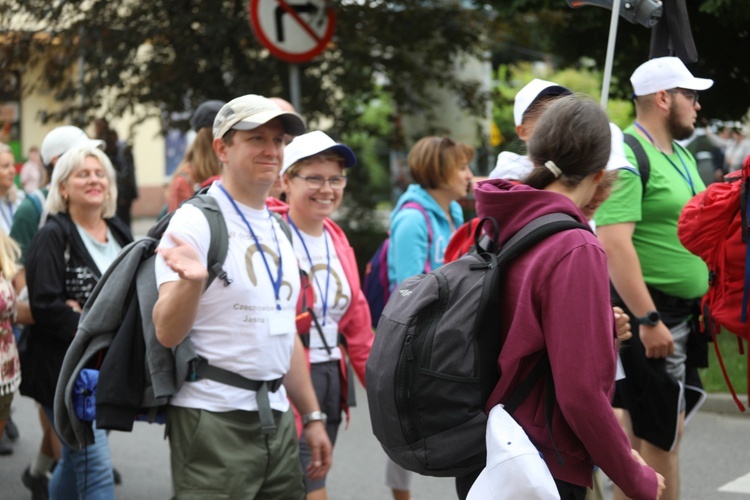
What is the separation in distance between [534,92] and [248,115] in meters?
0.98

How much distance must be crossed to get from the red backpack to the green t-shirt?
0.39m

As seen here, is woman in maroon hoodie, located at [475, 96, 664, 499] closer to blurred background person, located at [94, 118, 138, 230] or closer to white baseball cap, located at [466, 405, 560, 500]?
white baseball cap, located at [466, 405, 560, 500]

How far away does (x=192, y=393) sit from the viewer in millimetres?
3650

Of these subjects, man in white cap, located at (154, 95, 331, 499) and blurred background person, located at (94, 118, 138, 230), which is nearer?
man in white cap, located at (154, 95, 331, 499)

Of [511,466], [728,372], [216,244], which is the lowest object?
[728,372]

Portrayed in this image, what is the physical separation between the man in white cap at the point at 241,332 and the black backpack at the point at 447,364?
2.82 feet

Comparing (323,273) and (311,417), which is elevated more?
(323,273)

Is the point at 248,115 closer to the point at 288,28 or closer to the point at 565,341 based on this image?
the point at 565,341

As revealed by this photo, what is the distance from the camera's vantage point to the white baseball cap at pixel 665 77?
4.76m

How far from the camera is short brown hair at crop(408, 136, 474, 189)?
596cm

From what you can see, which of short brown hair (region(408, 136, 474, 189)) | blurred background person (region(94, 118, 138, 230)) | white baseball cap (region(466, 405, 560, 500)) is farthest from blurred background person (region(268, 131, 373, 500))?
blurred background person (region(94, 118, 138, 230))

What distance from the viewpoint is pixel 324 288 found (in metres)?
4.94

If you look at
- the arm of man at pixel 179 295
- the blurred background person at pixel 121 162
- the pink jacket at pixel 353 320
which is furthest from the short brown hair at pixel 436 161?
the blurred background person at pixel 121 162

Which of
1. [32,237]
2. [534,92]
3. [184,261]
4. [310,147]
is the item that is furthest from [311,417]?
[32,237]
